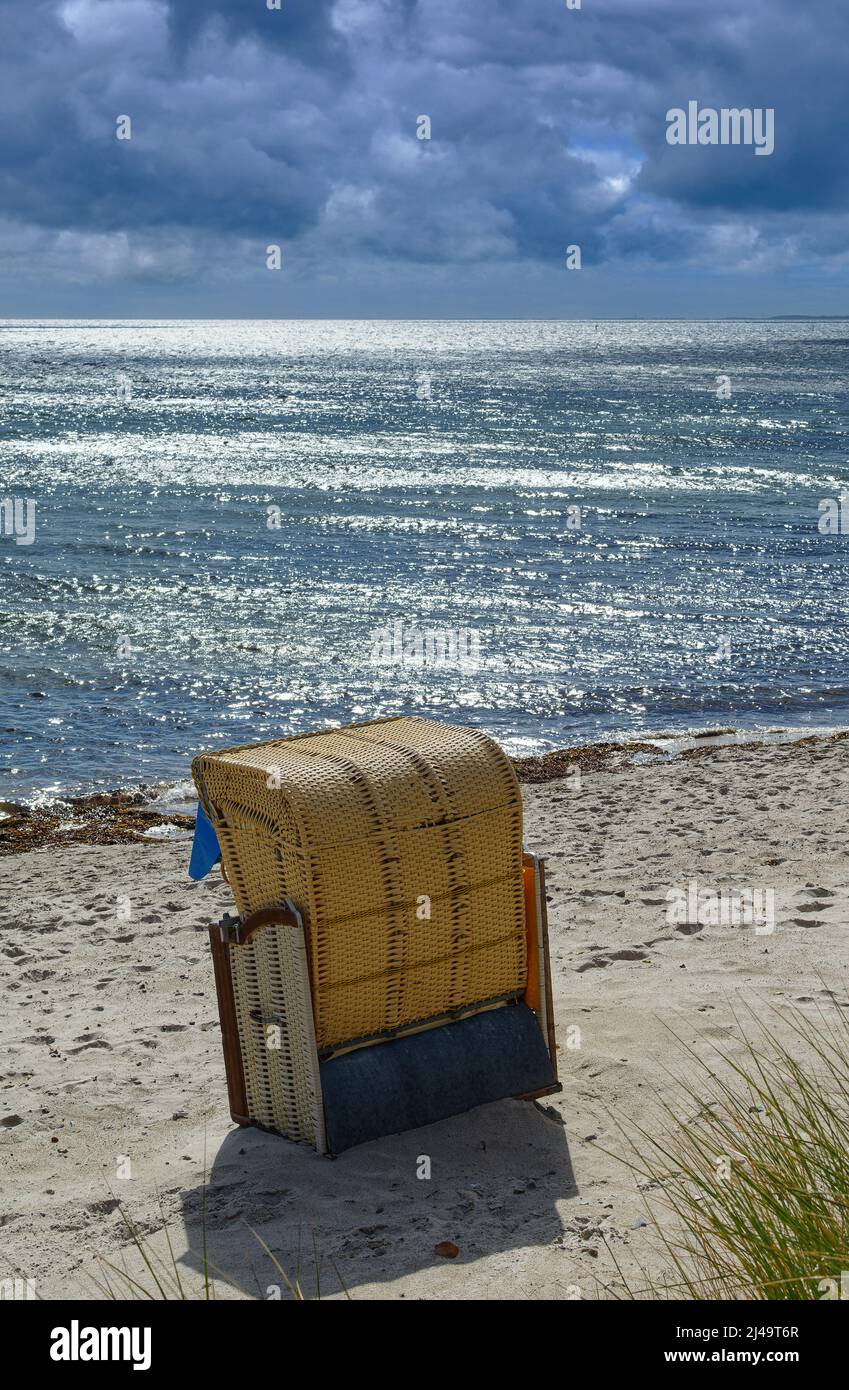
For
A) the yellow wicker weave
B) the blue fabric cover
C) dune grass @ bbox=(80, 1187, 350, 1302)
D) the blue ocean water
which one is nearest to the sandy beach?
dune grass @ bbox=(80, 1187, 350, 1302)

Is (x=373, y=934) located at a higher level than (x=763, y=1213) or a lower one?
higher

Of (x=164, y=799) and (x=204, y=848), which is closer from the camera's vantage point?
(x=204, y=848)

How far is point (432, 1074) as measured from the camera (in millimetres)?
5449

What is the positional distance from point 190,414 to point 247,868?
61.5 meters

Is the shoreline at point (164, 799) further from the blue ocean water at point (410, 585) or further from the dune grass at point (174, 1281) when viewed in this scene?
the dune grass at point (174, 1281)

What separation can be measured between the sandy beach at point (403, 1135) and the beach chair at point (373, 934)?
24 centimetres

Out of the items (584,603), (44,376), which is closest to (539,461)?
(584,603)

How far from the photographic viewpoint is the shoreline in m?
11.3

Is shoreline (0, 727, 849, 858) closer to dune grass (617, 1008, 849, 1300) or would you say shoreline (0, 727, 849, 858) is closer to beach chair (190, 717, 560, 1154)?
beach chair (190, 717, 560, 1154)

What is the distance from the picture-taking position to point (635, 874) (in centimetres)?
911

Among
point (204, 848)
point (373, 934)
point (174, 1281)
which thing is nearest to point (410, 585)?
point (204, 848)

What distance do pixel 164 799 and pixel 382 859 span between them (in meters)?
7.83

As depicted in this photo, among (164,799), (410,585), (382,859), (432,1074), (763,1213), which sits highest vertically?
(382,859)

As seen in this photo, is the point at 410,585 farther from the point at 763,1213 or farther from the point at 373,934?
the point at 763,1213
